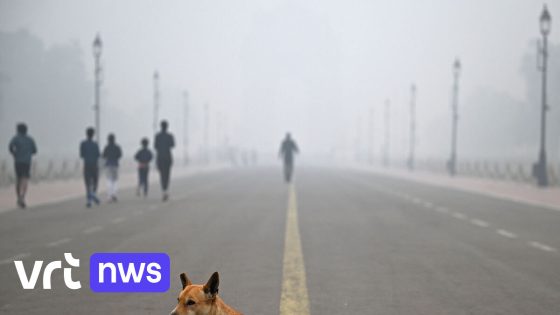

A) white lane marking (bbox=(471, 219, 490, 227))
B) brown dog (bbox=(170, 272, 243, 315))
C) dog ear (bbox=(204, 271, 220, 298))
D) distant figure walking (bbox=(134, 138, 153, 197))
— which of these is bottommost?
white lane marking (bbox=(471, 219, 490, 227))

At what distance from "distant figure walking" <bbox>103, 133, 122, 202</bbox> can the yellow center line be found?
11.0 m

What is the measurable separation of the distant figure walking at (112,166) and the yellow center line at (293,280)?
431 inches

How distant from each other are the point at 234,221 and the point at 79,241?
4.84m

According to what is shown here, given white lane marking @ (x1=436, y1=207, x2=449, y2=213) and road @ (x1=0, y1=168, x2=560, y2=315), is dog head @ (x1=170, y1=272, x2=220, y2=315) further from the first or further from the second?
white lane marking @ (x1=436, y1=207, x2=449, y2=213)

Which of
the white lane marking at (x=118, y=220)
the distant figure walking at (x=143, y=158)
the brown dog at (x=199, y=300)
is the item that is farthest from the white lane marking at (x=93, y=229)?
the brown dog at (x=199, y=300)

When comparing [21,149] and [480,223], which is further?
[21,149]

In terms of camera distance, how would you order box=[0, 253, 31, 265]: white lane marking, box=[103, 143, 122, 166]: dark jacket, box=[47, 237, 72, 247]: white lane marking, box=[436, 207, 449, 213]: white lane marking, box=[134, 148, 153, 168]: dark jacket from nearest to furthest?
1. box=[0, 253, 31, 265]: white lane marking
2. box=[47, 237, 72, 247]: white lane marking
3. box=[436, 207, 449, 213]: white lane marking
4. box=[103, 143, 122, 166]: dark jacket
5. box=[134, 148, 153, 168]: dark jacket

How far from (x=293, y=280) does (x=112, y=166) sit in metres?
16.9

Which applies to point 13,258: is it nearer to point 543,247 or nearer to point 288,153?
point 543,247

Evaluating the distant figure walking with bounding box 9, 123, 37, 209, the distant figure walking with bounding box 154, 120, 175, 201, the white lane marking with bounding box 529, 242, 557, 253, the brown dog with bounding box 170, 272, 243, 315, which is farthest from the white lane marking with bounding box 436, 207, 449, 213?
the brown dog with bounding box 170, 272, 243, 315

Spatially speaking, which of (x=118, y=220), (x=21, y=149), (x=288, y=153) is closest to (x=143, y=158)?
(x=21, y=149)

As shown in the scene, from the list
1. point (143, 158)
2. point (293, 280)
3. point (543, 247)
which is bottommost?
point (543, 247)

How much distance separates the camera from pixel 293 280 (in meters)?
9.41

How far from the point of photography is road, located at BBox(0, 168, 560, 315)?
26.5 ft
